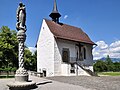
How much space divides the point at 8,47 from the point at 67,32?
9.70 m

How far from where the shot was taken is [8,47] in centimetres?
2895

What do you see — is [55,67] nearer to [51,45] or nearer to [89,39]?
[51,45]

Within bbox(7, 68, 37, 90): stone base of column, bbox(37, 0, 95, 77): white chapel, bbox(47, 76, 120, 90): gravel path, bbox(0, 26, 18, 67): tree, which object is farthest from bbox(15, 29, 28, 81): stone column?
bbox(0, 26, 18, 67): tree

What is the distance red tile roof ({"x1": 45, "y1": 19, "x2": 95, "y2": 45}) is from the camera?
28716 millimetres

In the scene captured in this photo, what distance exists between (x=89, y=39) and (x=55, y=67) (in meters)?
10.9

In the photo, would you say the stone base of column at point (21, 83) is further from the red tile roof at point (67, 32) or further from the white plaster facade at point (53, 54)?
the red tile roof at point (67, 32)

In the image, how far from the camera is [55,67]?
27.2 meters

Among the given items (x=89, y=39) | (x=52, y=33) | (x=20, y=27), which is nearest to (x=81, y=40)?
(x=89, y=39)

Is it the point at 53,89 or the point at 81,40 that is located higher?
the point at 81,40

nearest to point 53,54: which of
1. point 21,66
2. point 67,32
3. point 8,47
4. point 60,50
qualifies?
point 60,50

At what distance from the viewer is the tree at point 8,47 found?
2894 centimetres

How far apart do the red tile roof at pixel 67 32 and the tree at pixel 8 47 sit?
21.5 feet

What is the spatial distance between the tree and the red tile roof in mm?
6547

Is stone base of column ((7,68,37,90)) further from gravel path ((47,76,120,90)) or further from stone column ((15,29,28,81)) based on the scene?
gravel path ((47,76,120,90))
